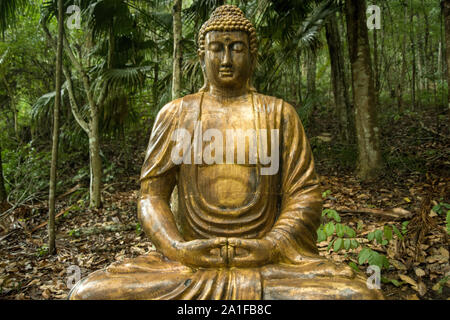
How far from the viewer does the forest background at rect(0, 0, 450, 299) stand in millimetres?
3789

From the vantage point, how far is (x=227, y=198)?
7.73ft

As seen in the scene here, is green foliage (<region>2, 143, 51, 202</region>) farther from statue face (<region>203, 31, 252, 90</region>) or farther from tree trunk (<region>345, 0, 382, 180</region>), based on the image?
tree trunk (<region>345, 0, 382, 180</region>)

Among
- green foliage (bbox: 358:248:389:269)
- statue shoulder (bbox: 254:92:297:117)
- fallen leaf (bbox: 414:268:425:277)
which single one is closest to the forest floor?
fallen leaf (bbox: 414:268:425:277)

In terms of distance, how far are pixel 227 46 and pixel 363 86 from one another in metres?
3.84

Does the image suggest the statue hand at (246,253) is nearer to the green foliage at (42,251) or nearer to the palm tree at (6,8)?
the green foliage at (42,251)

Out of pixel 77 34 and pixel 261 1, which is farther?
pixel 77 34

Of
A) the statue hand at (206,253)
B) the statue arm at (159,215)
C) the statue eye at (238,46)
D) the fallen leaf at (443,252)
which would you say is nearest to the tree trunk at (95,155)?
the statue arm at (159,215)

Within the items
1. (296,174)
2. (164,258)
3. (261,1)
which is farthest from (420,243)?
(261,1)

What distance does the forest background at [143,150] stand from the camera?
379 centimetres

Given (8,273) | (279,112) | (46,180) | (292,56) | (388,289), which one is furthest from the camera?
(46,180)

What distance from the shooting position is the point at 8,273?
4.17 m

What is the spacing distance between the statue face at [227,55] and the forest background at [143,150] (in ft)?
5.19
